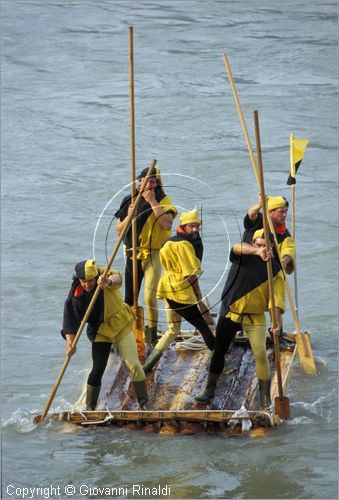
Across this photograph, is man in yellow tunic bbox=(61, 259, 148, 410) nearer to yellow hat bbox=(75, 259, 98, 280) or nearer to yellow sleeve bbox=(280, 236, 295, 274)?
yellow hat bbox=(75, 259, 98, 280)

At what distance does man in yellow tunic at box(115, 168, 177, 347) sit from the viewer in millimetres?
12523

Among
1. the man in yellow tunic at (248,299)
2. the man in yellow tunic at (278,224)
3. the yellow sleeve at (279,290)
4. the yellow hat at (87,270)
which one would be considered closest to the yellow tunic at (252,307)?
the man in yellow tunic at (248,299)

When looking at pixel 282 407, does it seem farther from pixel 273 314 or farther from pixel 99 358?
pixel 99 358

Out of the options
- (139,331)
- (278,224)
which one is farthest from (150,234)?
(278,224)

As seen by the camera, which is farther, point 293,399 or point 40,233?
point 40,233

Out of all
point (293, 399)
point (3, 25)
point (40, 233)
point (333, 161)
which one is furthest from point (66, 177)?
point (293, 399)

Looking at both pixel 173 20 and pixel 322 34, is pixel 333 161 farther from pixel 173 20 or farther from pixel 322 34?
pixel 173 20

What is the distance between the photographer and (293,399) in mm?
12742

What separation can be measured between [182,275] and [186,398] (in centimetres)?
116

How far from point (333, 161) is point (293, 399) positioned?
30.8 ft

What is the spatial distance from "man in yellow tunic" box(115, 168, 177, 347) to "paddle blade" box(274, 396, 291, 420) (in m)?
1.71

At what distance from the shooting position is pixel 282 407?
1176 centimetres

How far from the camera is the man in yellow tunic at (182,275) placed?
1189 cm

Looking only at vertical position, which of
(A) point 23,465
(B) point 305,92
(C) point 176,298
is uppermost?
(B) point 305,92
